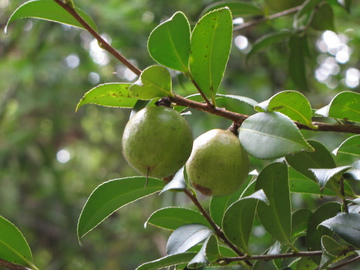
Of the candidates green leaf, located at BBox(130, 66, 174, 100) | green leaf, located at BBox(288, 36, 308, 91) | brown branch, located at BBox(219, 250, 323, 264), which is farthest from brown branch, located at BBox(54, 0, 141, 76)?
green leaf, located at BBox(288, 36, 308, 91)

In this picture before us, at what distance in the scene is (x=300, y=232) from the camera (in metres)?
1.17

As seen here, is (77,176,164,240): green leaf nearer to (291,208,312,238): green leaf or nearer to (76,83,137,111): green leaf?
(76,83,137,111): green leaf

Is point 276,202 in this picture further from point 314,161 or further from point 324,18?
point 324,18

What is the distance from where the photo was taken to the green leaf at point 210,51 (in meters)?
1.00

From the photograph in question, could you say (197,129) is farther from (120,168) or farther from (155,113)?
(120,168)

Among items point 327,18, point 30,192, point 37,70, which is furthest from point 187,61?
point 30,192

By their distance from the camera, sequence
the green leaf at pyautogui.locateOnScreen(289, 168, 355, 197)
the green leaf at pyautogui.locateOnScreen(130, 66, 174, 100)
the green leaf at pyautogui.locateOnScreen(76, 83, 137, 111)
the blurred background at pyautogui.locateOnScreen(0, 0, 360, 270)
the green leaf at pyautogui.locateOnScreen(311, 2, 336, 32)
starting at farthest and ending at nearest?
the blurred background at pyautogui.locateOnScreen(0, 0, 360, 270) → the green leaf at pyautogui.locateOnScreen(311, 2, 336, 32) → the green leaf at pyautogui.locateOnScreen(289, 168, 355, 197) → the green leaf at pyautogui.locateOnScreen(76, 83, 137, 111) → the green leaf at pyautogui.locateOnScreen(130, 66, 174, 100)

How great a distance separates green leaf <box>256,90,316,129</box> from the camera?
96 cm

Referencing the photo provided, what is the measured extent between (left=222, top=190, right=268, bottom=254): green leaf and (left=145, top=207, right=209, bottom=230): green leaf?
0.45 feet

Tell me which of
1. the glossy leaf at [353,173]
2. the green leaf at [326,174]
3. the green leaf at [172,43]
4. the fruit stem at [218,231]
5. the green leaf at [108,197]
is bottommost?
the fruit stem at [218,231]

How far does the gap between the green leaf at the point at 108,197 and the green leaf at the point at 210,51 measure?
0.26 m

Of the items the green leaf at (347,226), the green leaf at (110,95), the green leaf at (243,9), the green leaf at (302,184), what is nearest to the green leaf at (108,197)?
the green leaf at (110,95)

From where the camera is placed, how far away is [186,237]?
104 centimetres

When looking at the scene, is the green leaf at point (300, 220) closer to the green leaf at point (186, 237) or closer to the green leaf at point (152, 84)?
the green leaf at point (186, 237)
